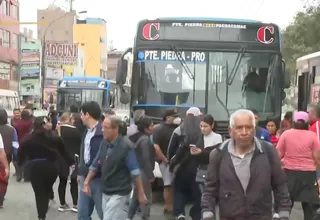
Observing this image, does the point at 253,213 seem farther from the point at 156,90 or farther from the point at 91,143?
the point at 156,90

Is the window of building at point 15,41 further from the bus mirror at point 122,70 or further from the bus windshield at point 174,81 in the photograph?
the bus windshield at point 174,81

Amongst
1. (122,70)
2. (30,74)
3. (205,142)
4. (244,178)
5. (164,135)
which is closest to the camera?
(244,178)

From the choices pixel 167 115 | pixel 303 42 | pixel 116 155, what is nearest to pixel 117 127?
pixel 116 155

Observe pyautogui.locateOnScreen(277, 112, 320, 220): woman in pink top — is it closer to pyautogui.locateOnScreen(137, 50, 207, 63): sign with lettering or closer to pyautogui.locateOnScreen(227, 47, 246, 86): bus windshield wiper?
pyautogui.locateOnScreen(227, 47, 246, 86): bus windshield wiper

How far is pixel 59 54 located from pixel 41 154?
51003 mm

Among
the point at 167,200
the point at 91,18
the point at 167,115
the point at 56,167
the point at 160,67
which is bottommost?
the point at 167,200

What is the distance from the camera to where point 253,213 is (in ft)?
16.5

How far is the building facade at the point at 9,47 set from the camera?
60.1 metres

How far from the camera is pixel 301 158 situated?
8.80m

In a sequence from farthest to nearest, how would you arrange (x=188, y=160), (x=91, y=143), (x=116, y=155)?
(x=188, y=160) → (x=91, y=143) → (x=116, y=155)

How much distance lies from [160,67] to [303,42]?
2200 cm

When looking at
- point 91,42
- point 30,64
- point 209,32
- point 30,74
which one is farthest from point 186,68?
point 91,42

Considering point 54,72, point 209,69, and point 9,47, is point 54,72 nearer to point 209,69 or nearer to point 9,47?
point 9,47

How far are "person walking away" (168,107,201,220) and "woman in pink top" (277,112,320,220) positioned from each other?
1185 mm
